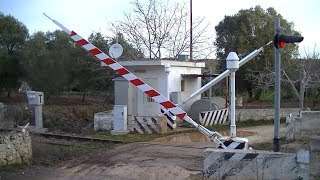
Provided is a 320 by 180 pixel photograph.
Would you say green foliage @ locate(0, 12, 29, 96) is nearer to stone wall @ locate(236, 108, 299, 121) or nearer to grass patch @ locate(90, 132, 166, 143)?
grass patch @ locate(90, 132, 166, 143)

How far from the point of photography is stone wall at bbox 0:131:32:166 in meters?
9.23

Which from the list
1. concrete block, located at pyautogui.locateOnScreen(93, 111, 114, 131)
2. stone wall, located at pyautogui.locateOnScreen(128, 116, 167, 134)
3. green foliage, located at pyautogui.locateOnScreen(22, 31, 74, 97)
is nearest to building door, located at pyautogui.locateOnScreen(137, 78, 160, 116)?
concrete block, located at pyautogui.locateOnScreen(93, 111, 114, 131)

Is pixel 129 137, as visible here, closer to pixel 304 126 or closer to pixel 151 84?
pixel 151 84

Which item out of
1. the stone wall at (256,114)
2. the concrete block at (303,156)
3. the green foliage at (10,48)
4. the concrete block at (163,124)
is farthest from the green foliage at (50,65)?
the stone wall at (256,114)

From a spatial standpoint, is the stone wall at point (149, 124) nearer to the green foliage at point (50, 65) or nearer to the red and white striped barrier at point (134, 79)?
the green foliage at point (50, 65)

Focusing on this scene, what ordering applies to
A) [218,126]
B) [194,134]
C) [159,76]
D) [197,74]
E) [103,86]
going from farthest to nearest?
[103,86], [197,74], [159,76], [218,126], [194,134]

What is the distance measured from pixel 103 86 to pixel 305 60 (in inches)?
515

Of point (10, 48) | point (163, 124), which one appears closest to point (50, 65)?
point (10, 48)

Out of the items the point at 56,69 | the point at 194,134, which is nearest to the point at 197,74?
the point at 194,134

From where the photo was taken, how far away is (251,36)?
104 feet

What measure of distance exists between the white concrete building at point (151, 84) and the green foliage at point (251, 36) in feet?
32.3

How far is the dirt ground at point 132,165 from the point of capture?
8.75 meters

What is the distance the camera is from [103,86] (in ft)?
92.7

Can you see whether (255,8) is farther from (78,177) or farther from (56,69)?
(78,177)
